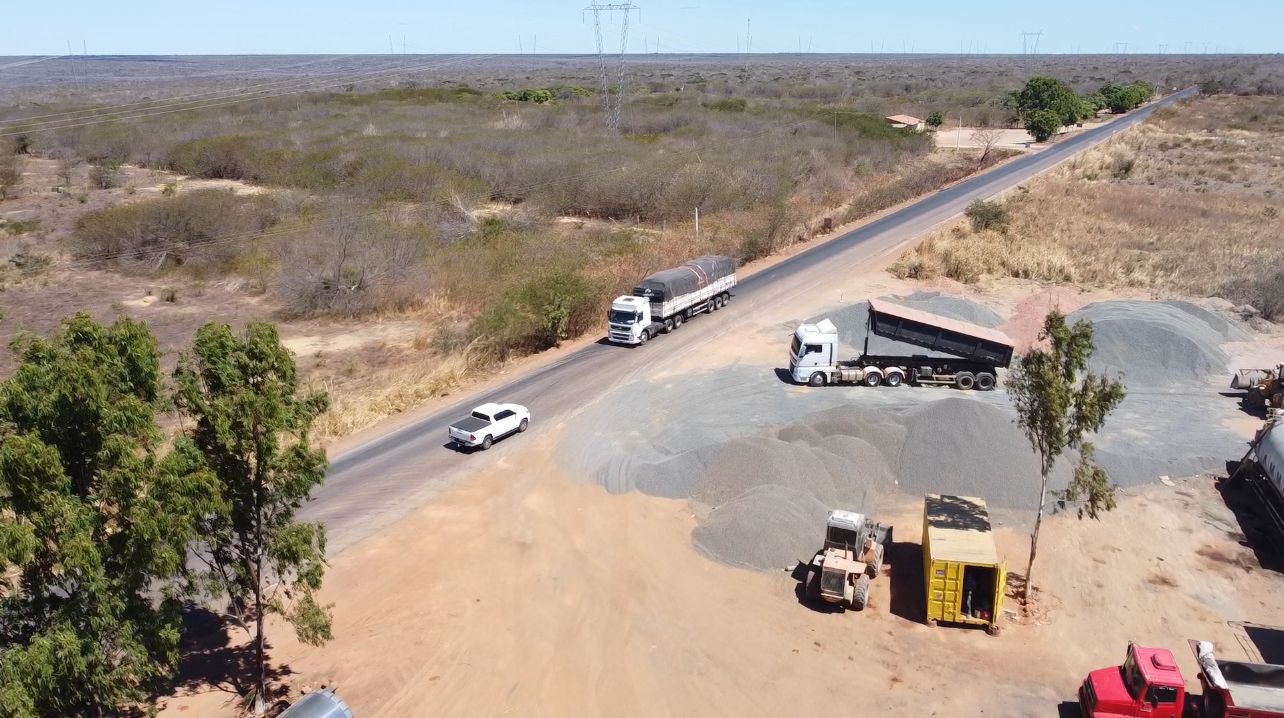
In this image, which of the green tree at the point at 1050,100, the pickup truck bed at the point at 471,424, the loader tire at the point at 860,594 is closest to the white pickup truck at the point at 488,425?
the pickup truck bed at the point at 471,424

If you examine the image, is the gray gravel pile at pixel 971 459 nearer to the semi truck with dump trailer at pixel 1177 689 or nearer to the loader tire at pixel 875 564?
the loader tire at pixel 875 564

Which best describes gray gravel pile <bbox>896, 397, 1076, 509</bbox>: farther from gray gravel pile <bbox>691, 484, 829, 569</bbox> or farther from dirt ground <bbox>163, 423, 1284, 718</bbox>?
gray gravel pile <bbox>691, 484, 829, 569</bbox>

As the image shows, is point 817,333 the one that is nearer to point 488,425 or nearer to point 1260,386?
point 488,425

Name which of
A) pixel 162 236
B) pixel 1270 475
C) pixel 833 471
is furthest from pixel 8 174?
pixel 1270 475

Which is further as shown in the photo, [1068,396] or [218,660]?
[1068,396]

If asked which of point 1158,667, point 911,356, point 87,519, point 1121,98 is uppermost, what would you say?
point 1121,98

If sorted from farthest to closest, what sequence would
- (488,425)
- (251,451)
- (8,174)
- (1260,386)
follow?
(8,174), (1260,386), (488,425), (251,451)

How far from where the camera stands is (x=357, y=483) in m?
27.4

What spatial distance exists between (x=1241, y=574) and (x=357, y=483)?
25151 millimetres

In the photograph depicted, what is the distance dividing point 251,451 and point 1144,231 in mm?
60308

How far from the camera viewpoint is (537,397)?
113ft

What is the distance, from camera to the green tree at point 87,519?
1182 centimetres

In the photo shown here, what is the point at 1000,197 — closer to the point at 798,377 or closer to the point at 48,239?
the point at 798,377

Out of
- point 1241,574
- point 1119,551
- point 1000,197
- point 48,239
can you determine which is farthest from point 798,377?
point 48,239
